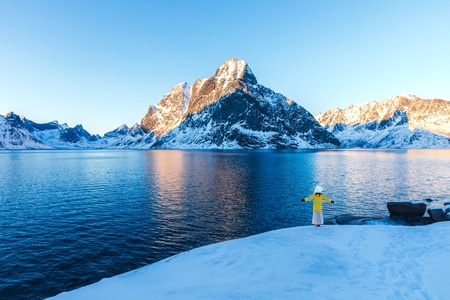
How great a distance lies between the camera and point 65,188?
59312mm

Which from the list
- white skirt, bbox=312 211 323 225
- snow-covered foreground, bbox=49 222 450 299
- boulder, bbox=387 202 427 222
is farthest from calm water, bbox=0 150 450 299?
white skirt, bbox=312 211 323 225

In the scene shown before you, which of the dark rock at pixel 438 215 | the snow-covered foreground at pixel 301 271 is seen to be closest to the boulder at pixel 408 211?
the dark rock at pixel 438 215

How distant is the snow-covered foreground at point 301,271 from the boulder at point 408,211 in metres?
13.2

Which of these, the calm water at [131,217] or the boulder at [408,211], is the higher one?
the boulder at [408,211]

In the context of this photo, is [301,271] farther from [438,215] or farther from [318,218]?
[438,215]

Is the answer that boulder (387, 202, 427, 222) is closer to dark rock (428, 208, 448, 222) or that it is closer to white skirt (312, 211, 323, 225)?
dark rock (428, 208, 448, 222)

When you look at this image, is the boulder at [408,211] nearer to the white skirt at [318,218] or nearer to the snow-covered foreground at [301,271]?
the snow-covered foreground at [301,271]

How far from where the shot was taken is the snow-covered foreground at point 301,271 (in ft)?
39.2

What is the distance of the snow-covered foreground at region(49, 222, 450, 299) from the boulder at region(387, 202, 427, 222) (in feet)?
43.4

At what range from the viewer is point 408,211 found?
32719mm

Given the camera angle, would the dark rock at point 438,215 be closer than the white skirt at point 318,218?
No

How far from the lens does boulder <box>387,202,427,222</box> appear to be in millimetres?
32531

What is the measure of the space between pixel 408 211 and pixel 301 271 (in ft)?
82.7

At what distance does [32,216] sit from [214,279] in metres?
33.0
